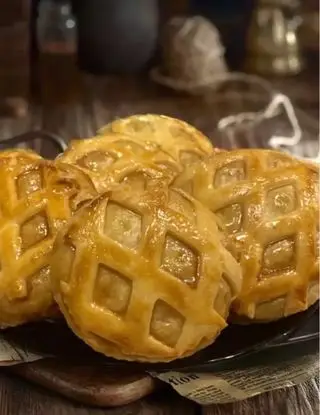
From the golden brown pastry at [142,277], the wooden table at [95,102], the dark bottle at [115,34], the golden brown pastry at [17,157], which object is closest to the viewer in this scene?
the golden brown pastry at [142,277]

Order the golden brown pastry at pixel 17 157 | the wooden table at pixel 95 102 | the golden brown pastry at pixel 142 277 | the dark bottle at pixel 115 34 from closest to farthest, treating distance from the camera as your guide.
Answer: the golden brown pastry at pixel 142 277
the golden brown pastry at pixel 17 157
the wooden table at pixel 95 102
the dark bottle at pixel 115 34

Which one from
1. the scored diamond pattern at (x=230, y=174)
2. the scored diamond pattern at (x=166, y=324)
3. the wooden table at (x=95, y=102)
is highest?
the scored diamond pattern at (x=230, y=174)

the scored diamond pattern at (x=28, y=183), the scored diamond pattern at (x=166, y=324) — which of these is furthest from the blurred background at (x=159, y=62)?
the scored diamond pattern at (x=166, y=324)

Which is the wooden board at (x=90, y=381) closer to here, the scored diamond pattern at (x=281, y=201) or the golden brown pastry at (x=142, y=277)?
the golden brown pastry at (x=142, y=277)

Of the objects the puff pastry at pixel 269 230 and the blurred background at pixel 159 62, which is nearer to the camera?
the puff pastry at pixel 269 230

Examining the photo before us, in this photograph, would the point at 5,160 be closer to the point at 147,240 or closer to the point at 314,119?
the point at 147,240

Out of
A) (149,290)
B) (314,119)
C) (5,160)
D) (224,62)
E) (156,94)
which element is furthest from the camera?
(224,62)

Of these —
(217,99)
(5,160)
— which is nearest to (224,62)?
(217,99)

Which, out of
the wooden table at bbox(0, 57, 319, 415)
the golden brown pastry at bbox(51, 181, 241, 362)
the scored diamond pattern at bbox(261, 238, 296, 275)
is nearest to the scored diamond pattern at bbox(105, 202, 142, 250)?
the golden brown pastry at bbox(51, 181, 241, 362)

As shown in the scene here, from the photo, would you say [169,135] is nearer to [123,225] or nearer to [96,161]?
[96,161]
